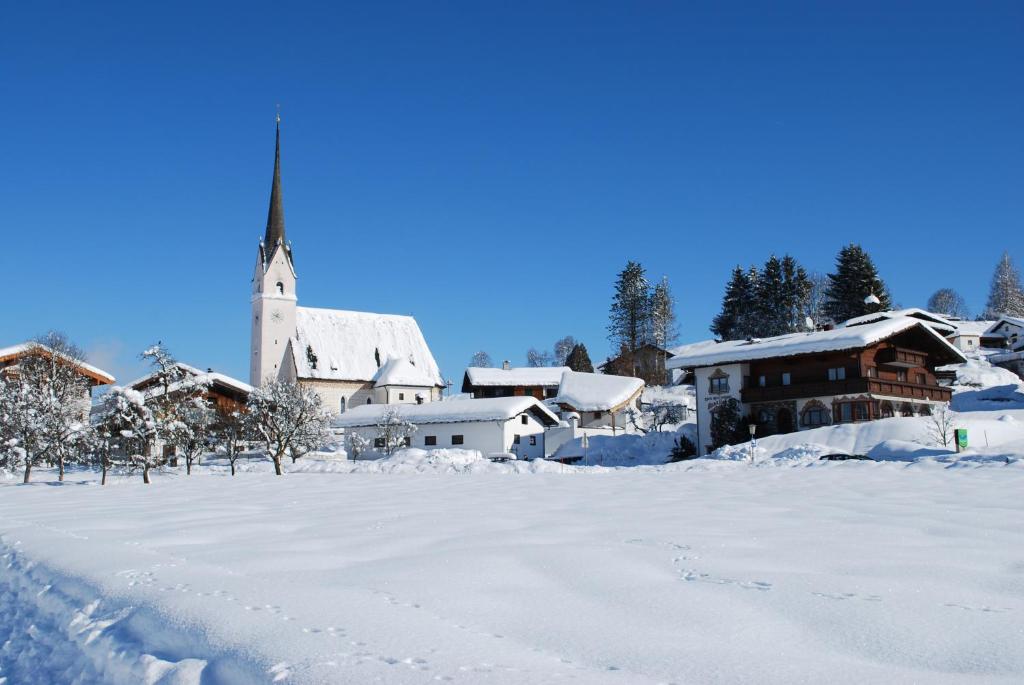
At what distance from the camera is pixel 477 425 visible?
4959 cm

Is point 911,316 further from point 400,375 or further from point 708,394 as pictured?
point 400,375

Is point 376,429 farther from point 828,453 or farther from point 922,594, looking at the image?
point 922,594

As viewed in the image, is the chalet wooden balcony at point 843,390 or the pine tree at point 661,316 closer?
the chalet wooden balcony at point 843,390

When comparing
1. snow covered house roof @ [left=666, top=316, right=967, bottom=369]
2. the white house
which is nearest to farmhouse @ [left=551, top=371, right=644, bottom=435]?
the white house

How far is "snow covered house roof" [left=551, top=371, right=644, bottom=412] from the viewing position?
59469 millimetres

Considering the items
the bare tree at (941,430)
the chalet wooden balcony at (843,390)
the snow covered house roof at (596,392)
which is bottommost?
the bare tree at (941,430)

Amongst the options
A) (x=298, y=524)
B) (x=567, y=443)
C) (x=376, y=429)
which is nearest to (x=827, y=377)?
(x=567, y=443)

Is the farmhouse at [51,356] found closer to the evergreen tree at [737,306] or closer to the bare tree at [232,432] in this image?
the bare tree at [232,432]

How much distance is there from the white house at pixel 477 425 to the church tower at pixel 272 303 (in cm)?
1858

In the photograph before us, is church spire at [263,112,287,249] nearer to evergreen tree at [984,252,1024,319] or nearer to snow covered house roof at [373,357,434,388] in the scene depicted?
snow covered house roof at [373,357,434,388]

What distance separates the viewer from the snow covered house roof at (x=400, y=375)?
224 feet

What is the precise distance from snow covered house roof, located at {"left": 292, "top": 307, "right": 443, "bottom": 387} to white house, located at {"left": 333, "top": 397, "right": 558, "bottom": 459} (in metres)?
16.2

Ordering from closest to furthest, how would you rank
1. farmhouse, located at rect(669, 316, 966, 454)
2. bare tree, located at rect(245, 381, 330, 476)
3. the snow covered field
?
the snow covered field, bare tree, located at rect(245, 381, 330, 476), farmhouse, located at rect(669, 316, 966, 454)

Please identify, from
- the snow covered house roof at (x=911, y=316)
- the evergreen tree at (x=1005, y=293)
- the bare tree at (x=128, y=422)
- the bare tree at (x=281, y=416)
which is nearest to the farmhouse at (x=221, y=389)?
the bare tree at (x=281, y=416)
